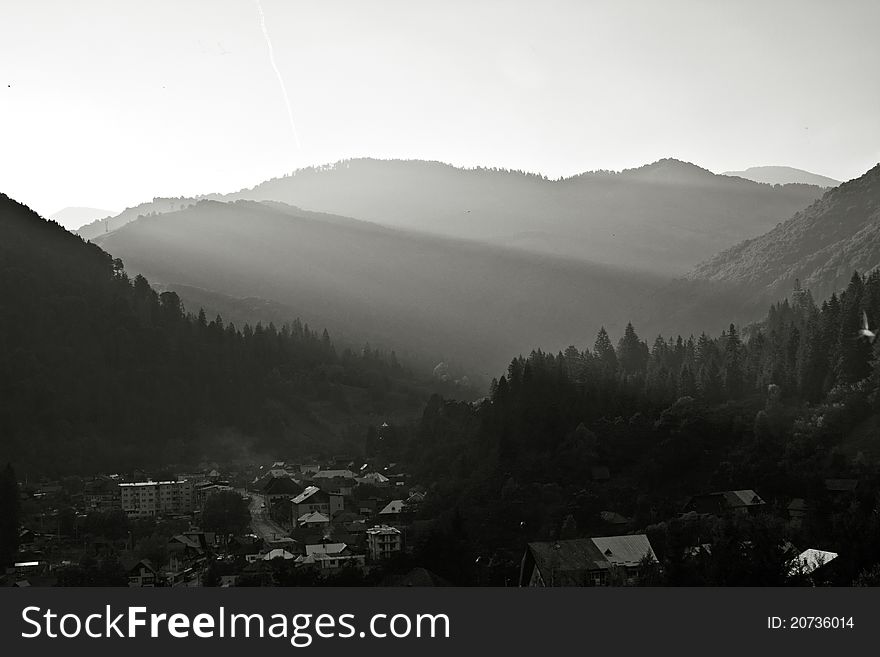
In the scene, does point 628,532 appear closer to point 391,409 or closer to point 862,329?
point 862,329

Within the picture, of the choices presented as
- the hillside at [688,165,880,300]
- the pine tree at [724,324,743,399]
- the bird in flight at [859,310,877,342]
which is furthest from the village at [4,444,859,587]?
the hillside at [688,165,880,300]

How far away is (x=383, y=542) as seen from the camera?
206ft

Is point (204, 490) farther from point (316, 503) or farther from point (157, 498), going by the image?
point (316, 503)

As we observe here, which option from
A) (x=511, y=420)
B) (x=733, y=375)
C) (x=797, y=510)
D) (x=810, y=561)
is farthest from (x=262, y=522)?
(x=810, y=561)

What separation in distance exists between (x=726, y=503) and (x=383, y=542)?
66.8ft

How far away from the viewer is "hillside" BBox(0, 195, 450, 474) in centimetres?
10412

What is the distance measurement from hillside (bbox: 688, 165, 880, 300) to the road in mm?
80379

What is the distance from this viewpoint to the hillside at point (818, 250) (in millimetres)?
140125

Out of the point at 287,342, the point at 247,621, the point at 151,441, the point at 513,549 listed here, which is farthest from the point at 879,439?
the point at 287,342

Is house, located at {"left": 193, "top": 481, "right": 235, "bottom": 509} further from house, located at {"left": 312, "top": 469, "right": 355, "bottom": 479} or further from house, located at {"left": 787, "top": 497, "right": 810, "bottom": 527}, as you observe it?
house, located at {"left": 787, "top": 497, "right": 810, "bottom": 527}

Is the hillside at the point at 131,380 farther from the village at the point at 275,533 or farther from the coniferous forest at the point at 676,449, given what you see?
the coniferous forest at the point at 676,449

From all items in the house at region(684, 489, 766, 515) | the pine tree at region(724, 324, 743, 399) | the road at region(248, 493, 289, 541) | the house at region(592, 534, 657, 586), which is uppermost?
the pine tree at region(724, 324, 743, 399)

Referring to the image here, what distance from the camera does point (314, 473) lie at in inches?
3814

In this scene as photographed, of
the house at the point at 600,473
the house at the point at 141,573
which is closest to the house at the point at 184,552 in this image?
the house at the point at 141,573
